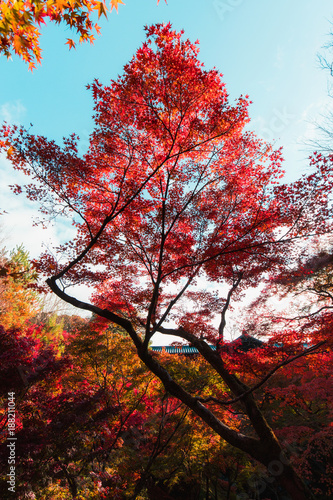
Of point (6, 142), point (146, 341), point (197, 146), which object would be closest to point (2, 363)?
point (146, 341)

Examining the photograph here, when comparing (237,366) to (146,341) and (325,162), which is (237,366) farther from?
(325,162)

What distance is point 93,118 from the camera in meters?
5.66

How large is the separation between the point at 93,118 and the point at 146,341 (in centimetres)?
512

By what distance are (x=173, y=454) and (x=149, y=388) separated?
192 centimetres

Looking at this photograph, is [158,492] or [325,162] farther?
[158,492]

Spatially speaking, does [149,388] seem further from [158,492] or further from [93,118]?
[93,118]

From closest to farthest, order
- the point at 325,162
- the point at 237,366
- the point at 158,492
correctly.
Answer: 1. the point at 325,162
2. the point at 237,366
3. the point at 158,492

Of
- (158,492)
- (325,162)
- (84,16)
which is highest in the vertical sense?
(325,162)

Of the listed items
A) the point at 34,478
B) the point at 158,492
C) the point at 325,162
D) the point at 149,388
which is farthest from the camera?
the point at 158,492

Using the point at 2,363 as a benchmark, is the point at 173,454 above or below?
below

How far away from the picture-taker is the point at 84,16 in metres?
2.44

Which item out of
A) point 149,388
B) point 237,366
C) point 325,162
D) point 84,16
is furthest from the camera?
point 149,388

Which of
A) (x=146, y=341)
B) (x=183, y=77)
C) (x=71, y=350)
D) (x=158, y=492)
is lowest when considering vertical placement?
(x=158, y=492)

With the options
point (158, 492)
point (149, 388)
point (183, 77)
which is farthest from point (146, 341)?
point (158, 492)
